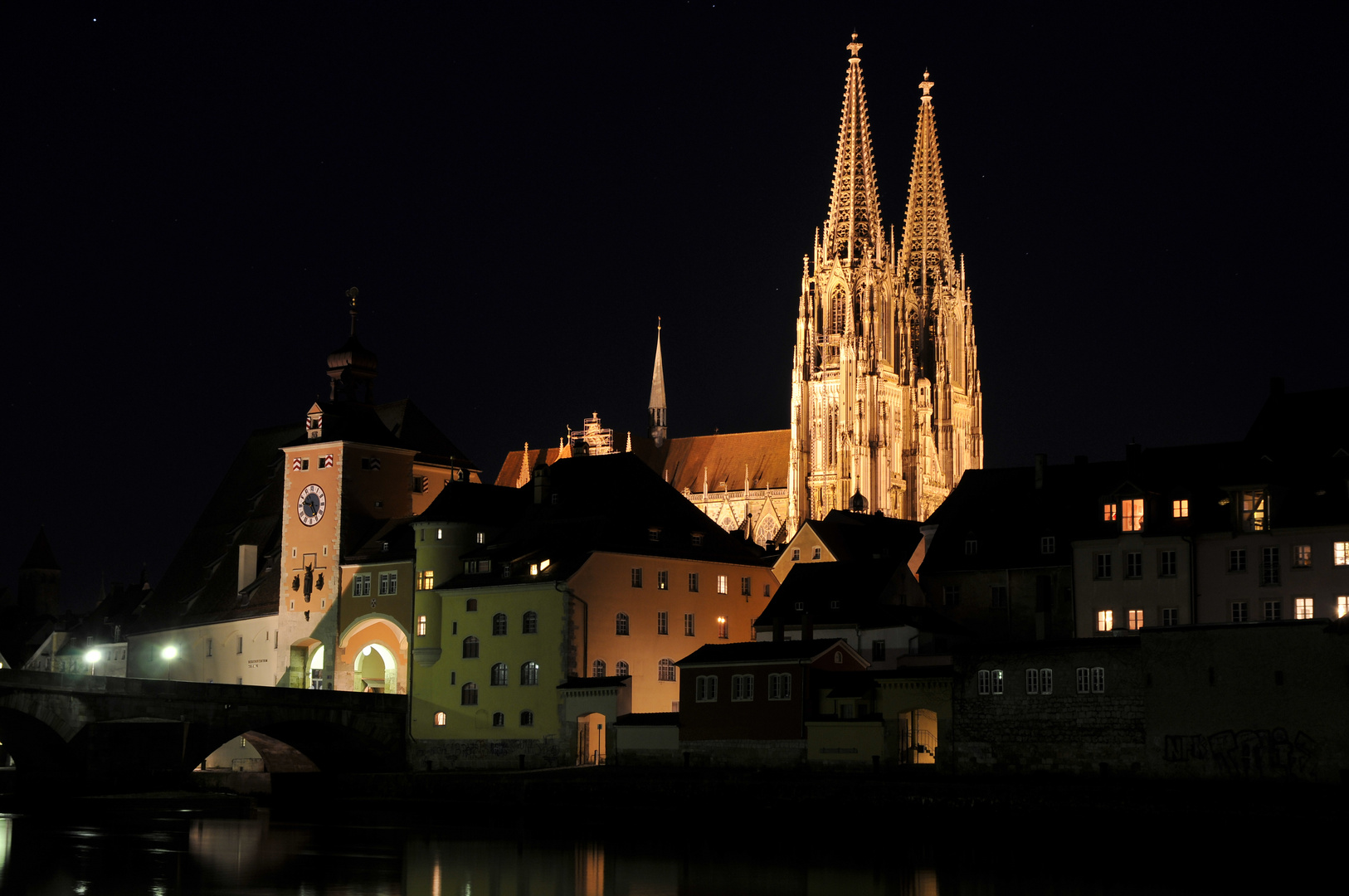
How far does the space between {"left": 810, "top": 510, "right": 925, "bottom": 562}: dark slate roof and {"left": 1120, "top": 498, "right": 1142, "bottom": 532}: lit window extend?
16.2m

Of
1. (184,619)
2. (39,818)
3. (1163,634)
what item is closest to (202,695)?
(39,818)

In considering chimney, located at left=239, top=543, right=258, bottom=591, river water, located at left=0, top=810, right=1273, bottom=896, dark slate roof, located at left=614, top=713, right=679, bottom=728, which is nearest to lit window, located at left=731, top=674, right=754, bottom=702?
dark slate roof, located at left=614, top=713, right=679, bottom=728

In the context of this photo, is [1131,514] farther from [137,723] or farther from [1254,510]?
[137,723]

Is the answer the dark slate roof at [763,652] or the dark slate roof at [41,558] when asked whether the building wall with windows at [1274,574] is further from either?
the dark slate roof at [41,558]

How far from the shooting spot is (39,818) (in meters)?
63.8

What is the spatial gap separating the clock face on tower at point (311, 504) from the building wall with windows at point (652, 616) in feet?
62.8

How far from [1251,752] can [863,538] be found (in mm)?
34139

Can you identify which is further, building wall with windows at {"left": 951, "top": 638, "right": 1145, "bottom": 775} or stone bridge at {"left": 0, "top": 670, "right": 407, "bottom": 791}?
stone bridge at {"left": 0, "top": 670, "right": 407, "bottom": 791}

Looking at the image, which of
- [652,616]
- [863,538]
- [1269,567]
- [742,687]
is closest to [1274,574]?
[1269,567]

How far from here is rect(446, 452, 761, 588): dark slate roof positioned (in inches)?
3088

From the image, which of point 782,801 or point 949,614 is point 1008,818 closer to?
point 782,801

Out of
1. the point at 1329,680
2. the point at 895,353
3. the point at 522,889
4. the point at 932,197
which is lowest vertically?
the point at 522,889

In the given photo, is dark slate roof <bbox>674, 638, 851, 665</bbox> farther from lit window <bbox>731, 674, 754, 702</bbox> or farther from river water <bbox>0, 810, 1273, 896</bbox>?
river water <bbox>0, 810, 1273, 896</bbox>

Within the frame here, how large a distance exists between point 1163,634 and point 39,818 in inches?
1415
